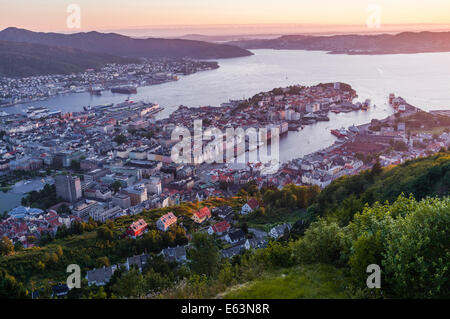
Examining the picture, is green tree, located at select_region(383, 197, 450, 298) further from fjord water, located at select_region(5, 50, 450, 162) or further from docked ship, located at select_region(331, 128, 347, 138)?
docked ship, located at select_region(331, 128, 347, 138)

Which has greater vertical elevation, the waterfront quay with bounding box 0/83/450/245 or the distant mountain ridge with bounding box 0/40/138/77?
the distant mountain ridge with bounding box 0/40/138/77

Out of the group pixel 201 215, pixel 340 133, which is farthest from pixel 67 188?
pixel 340 133

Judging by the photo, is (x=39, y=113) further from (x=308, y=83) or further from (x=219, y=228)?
(x=308, y=83)

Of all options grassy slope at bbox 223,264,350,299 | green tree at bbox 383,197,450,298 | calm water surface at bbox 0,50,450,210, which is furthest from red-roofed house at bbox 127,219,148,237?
calm water surface at bbox 0,50,450,210

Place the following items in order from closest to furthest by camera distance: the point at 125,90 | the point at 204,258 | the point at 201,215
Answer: the point at 204,258, the point at 201,215, the point at 125,90

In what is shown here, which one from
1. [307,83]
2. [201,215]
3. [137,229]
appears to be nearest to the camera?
[137,229]

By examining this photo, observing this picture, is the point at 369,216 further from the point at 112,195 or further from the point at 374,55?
the point at 374,55
